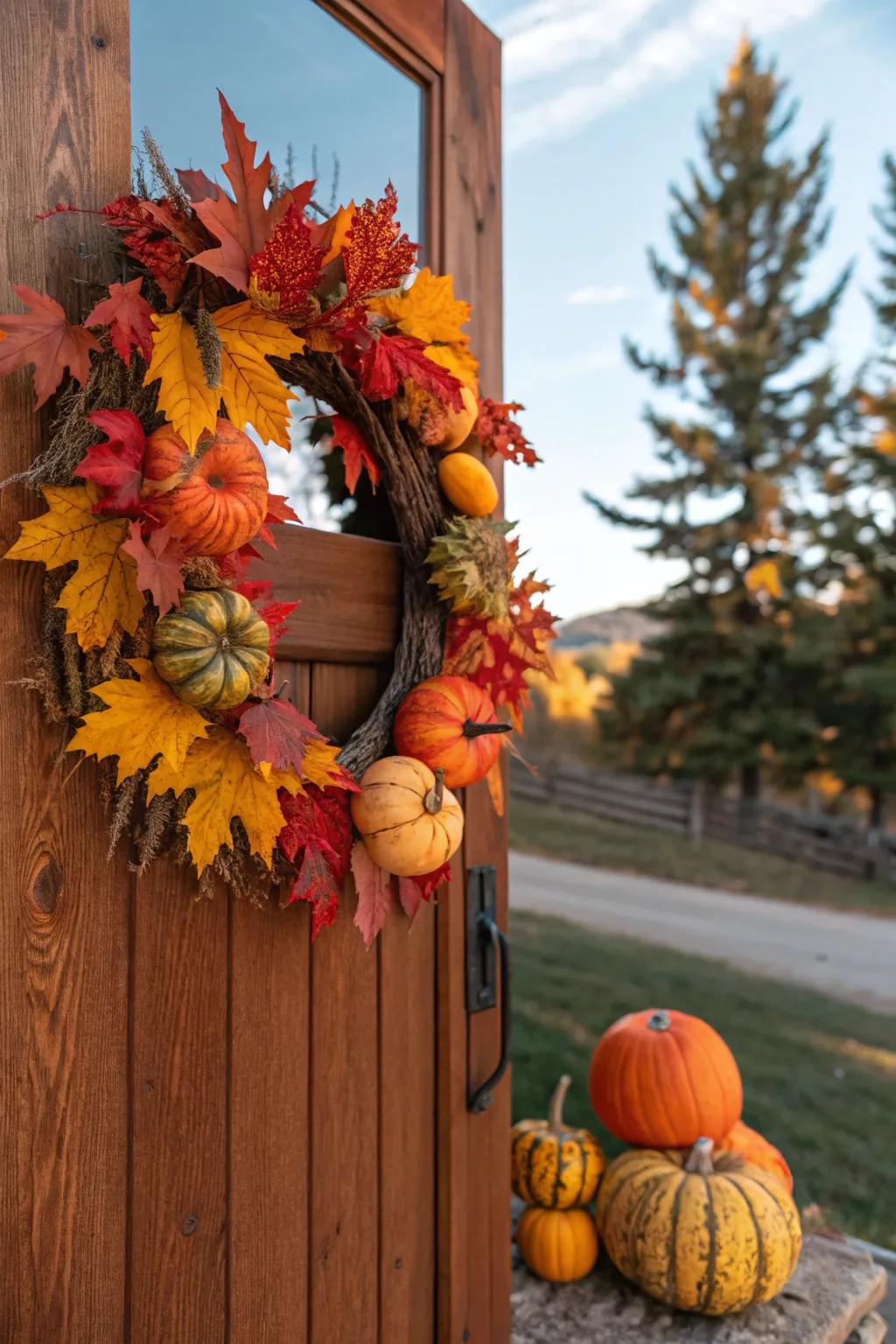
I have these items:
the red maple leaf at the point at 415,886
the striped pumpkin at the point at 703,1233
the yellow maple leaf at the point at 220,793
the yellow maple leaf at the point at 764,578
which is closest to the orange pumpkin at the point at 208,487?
the yellow maple leaf at the point at 220,793

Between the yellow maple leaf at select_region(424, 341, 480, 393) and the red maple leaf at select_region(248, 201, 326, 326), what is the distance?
381 mm

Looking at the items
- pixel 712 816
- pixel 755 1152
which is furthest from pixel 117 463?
pixel 712 816

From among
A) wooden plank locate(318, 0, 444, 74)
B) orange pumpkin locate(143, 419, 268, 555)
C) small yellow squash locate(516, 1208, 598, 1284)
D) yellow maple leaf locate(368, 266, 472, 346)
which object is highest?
wooden plank locate(318, 0, 444, 74)

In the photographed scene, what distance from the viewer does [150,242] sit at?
3.46 ft

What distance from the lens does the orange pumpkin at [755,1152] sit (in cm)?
233

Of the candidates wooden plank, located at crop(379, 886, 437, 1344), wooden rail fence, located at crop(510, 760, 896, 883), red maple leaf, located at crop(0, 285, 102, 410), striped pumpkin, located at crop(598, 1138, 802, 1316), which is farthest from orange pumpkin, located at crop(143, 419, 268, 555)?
wooden rail fence, located at crop(510, 760, 896, 883)

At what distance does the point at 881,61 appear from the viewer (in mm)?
8672

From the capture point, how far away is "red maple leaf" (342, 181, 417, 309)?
111 centimetres

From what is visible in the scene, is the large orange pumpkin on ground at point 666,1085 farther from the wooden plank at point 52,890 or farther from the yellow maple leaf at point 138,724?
the yellow maple leaf at point 138,724

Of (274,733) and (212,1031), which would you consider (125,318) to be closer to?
(274,733)

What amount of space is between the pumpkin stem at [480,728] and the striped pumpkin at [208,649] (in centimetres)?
40

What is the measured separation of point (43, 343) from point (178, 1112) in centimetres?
88

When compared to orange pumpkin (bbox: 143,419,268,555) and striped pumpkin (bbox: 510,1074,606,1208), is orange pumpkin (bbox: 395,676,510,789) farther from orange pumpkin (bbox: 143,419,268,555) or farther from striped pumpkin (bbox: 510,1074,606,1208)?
striped pumpkin (bbox: 510,1074,606,1208)

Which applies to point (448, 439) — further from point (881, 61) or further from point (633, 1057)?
point (881, 61)
